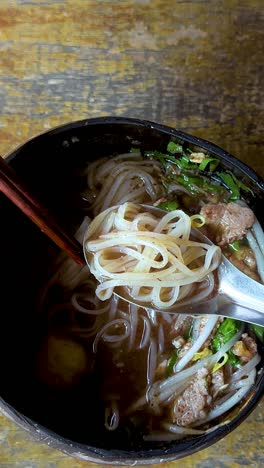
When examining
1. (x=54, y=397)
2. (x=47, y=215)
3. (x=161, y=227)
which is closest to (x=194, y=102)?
(x=161, y=227)

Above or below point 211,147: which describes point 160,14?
above

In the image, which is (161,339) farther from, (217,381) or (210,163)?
(210,163)

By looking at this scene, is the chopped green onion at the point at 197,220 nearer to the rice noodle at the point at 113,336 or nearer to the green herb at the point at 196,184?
the green herb at the point at 196,184

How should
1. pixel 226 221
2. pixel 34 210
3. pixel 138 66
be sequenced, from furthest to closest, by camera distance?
pixel 138 66, pixel 226 221, pixel 34 210

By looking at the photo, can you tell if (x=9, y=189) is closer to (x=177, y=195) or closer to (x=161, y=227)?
(x=161, y=227)

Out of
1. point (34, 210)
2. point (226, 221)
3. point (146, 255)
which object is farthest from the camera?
point (226, 221)

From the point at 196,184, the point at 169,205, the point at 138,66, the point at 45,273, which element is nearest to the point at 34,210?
the point at 45,273
